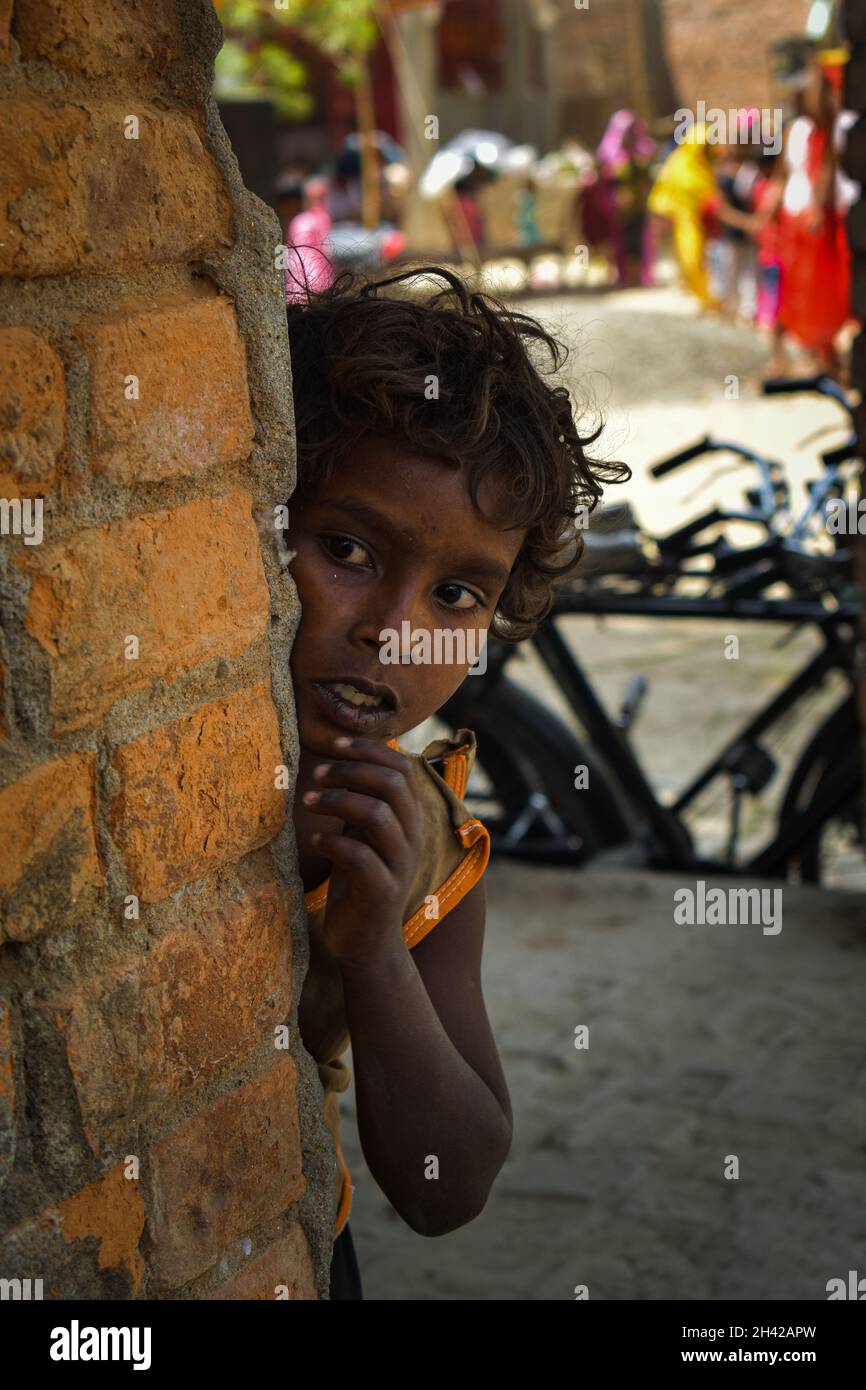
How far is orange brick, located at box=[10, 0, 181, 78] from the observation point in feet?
3.05

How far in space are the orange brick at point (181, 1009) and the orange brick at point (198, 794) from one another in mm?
42

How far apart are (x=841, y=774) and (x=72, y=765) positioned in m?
3.17

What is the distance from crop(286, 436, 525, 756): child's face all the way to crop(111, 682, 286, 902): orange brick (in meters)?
0.11

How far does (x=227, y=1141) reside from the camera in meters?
1.16

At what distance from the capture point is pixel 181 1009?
109 cm

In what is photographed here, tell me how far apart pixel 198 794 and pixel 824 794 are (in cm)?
308

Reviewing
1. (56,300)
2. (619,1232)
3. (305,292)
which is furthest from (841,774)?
(56,300)

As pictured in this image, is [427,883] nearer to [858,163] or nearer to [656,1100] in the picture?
[656,1100]

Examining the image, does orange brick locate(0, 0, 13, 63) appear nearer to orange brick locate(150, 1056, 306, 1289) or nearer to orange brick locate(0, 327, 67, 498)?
orange brick locate(0, 327, 67, 498)

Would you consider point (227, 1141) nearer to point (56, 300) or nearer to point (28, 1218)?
point (28, 1218)

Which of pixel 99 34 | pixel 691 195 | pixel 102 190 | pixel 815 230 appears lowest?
pixel 102 190

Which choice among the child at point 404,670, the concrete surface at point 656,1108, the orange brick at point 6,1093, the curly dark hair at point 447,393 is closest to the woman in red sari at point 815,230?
the concrete surface at point 656,1108

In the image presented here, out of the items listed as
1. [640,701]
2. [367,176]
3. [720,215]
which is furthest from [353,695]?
[367,176]

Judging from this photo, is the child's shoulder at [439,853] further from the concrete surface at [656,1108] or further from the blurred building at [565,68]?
the blurred building at [565,68]
